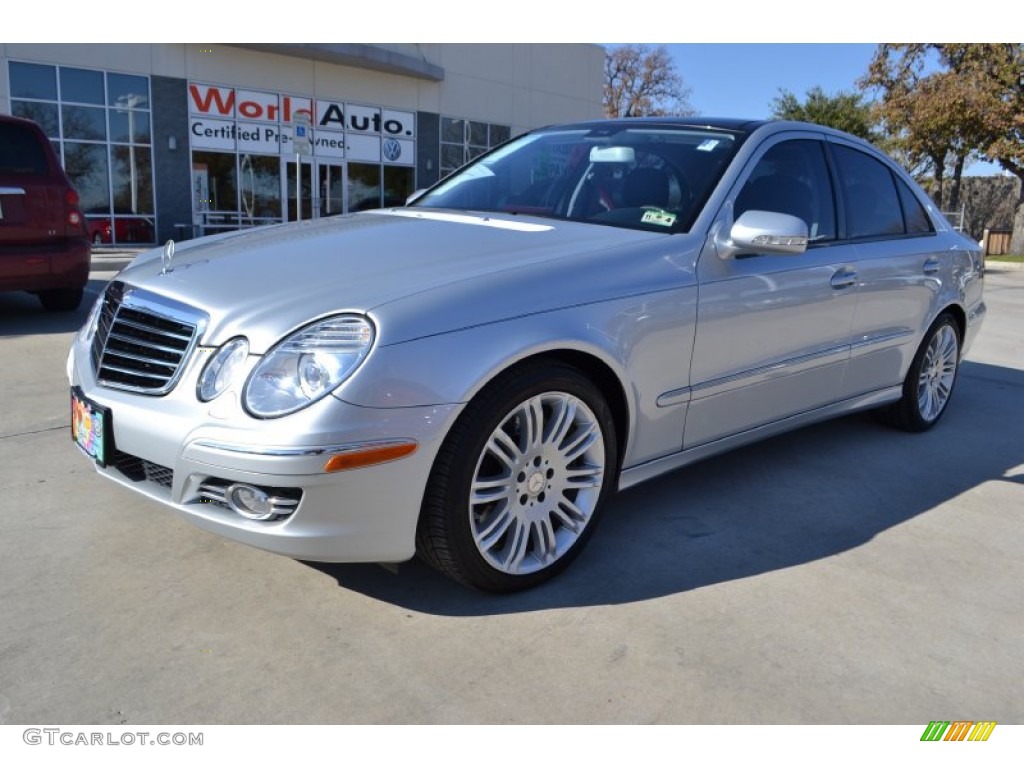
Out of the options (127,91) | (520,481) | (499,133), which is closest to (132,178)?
(127,91)

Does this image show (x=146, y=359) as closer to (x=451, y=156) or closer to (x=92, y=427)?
(x=92, y=427)

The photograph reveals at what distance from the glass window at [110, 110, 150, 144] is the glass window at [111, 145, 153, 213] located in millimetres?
188

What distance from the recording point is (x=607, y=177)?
3762 mm

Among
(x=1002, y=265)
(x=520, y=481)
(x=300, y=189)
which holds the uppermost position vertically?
(x=300, y=189)

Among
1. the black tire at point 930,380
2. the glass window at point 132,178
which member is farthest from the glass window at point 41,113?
the black tire at point 930,380

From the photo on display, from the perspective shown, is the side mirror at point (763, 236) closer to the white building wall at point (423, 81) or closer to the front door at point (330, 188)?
the white building wall at point (423, 81)

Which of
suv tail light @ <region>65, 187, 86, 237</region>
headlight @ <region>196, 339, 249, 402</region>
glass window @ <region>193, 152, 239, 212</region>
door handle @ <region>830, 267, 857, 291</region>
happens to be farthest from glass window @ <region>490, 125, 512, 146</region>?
headlight @ <region>196, 339, 249, 402</region>

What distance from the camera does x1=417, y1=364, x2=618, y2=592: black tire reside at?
2.60m

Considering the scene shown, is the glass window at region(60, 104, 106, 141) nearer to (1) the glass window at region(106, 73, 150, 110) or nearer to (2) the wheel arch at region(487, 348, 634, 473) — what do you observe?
(1) the glass window at region(106, 73, 150, 110)

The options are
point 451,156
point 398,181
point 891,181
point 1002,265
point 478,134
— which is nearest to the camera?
point 891,181

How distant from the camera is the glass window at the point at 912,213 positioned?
4.78 metres

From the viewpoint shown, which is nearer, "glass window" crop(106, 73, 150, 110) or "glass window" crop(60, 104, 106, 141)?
"glass window" crop(60, 104, 106, 141)

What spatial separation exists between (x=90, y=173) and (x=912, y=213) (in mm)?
17958
